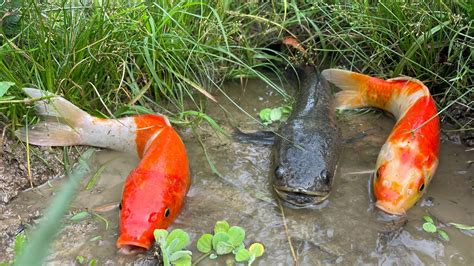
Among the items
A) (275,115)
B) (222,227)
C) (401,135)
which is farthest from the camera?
(275,115)

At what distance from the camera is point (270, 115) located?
3.50m

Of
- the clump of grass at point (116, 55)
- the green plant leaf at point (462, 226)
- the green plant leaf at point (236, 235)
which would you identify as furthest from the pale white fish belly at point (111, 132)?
the green plant leaf at point (462, 226)

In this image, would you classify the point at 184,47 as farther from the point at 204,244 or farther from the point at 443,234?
the point at 443,234

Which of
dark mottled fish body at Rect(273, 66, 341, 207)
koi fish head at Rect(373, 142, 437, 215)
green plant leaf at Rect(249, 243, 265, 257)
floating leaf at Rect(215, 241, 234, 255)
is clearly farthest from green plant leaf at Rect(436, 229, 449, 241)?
floating leaf at Rect(215, 241, 234, 255)

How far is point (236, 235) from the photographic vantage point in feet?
8.07

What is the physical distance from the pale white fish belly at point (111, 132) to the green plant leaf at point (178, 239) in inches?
31.0

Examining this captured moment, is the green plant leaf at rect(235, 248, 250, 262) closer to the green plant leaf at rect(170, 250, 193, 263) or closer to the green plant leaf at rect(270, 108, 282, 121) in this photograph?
the green plant leaf at rect(170, 250, 193, 263)

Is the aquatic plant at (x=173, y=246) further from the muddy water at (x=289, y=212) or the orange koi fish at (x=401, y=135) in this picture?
the orange koi fish at (x=401, y=135)

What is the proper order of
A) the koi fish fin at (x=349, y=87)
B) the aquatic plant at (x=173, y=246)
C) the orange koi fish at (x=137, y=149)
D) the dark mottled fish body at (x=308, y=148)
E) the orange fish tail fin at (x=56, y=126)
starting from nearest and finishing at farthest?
1. the aquatic plant at (x=173, y=246)
2. the orange koi fish at (x=137, y=149)
3. the dark mottled fish body at (x=308, y=148)
4. the orange fish tail fin at (x=56, y=126)
5. the koi fish fin at (x=349, y=87)

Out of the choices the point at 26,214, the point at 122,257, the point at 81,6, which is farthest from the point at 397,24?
the point at 26,214

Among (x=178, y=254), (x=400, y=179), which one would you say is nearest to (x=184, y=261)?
(x=178, y=254)

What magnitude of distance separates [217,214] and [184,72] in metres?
1.02

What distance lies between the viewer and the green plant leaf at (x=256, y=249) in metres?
2.42

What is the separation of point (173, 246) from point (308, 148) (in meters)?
1.04
